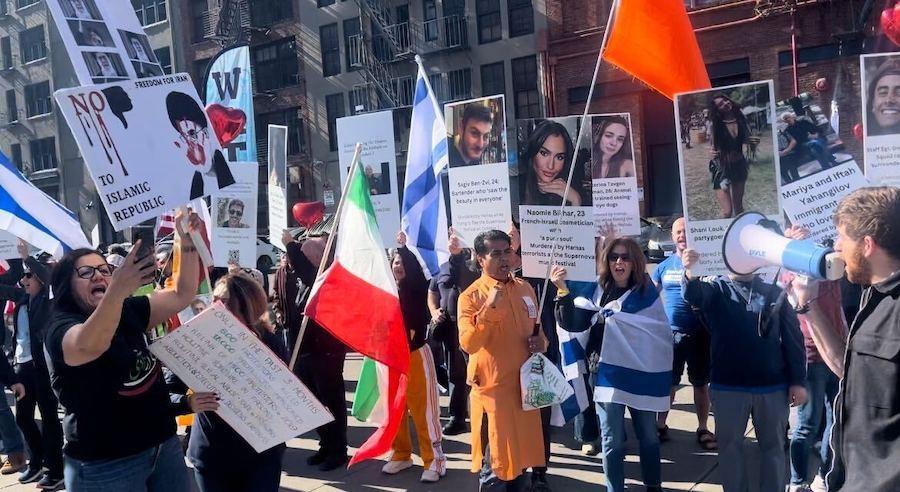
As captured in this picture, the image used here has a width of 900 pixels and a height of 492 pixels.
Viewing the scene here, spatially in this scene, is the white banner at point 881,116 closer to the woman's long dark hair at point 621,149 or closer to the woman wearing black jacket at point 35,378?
the woman's long dark hair at point 621,149

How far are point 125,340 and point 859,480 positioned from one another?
272 cm

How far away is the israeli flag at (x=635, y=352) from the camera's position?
4777 mm

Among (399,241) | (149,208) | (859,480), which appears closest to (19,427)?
(399,241)

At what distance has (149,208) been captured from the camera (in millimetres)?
3596

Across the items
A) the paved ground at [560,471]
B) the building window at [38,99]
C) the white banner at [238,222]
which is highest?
the building window at [38,99]

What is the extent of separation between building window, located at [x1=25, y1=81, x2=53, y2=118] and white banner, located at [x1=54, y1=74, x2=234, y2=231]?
42.9 m

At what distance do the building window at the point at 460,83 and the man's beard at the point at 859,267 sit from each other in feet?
87.2

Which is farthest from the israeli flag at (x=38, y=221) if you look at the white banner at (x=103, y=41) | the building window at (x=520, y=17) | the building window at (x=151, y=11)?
the building window at (x=151, y=11)

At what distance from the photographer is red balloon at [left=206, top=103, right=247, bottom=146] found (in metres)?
6.95

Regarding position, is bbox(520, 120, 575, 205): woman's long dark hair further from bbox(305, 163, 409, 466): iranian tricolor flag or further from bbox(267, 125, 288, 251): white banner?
bbox(267, 125, 288, 251): white banner

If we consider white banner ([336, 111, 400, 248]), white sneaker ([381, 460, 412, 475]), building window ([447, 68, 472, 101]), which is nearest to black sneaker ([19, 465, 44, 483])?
white sneaker ([381, 460, 412, 475])

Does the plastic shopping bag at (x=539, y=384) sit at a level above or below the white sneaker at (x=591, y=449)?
above

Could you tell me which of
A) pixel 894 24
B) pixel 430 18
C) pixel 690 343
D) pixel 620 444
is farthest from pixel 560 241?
pixel 430 18

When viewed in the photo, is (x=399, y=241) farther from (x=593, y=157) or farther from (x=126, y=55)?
(x=126, y=55)
